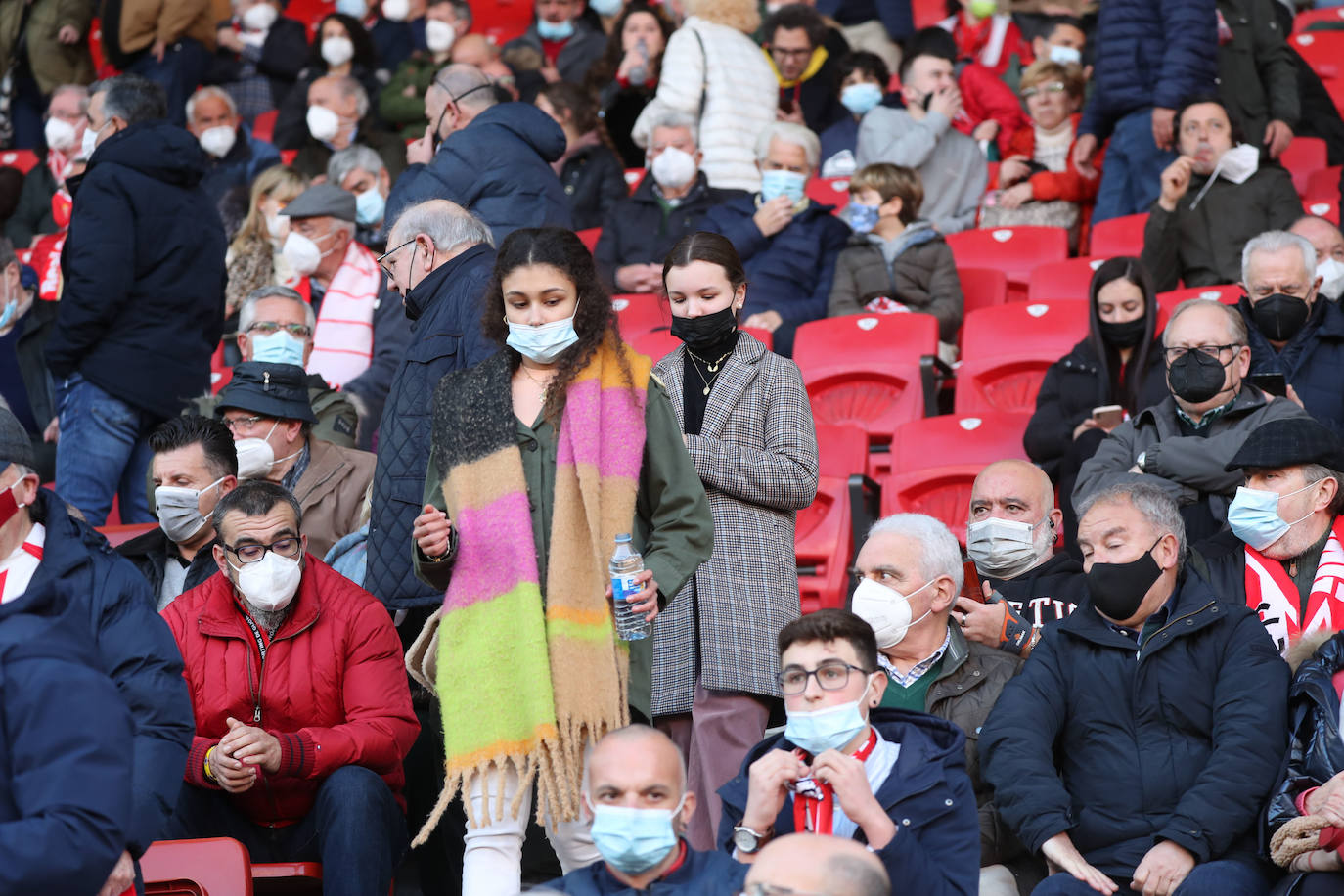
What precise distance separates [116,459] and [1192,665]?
13.2ft

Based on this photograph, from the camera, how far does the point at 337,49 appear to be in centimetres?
1048

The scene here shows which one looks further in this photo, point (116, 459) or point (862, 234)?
point (862, 234)

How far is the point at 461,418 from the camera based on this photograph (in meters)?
3.69

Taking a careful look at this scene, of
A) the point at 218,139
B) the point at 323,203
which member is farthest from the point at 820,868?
Answer: the point at 218,139

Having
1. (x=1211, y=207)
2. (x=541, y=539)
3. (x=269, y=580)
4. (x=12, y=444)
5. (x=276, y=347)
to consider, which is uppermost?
(x=12, y=444)

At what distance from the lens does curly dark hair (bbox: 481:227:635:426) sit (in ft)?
12.1

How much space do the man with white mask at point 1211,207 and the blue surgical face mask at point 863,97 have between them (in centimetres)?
251

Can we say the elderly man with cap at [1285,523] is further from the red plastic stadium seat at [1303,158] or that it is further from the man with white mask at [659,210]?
the red plastic stadium seat at [1303,158]

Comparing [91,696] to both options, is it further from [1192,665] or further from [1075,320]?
[1075,320]

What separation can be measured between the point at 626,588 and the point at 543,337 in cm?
62

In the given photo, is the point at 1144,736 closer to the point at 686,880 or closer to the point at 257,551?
the point at 686,880

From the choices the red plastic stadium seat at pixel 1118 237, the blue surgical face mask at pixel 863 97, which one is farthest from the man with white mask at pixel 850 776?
the blue surgical face mask at pixel 863 97

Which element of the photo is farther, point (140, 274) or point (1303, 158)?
point (1303, 158)

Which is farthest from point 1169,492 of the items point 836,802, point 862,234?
point 862,234
